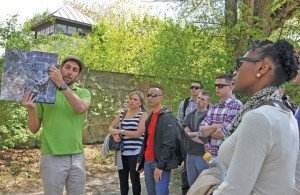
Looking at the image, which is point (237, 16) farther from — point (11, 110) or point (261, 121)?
point (261, 121)

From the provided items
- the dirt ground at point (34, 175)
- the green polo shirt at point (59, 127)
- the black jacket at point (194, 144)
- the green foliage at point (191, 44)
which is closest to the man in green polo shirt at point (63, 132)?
the green polo shirt at point (59, 127)

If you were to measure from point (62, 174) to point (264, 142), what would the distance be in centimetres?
244

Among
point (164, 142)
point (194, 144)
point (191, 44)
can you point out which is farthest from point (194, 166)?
point (191, 44)

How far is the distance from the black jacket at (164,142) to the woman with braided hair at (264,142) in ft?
9.94

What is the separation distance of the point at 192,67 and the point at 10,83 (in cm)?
511

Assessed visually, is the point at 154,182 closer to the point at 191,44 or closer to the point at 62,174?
the point at 62,174

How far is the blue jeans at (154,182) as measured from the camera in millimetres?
4775

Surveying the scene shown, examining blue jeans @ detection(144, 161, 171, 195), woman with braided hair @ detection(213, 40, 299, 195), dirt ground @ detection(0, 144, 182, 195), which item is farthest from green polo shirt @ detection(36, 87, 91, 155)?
dirt ground @ detection(0, 144, 182, 195)

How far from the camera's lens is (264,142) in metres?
1.49

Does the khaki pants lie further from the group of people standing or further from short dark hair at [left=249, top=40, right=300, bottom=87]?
short dark hair at [left=249, top=40, right=300, bottom=87]


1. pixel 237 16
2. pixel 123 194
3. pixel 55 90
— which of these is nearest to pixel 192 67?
pixel 237 16

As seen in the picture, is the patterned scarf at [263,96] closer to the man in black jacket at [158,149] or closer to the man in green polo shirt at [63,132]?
the man in green polo shirt at [63,132]

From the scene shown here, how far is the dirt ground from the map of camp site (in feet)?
12.5

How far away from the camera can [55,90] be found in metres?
3.41
